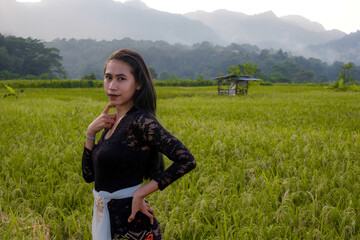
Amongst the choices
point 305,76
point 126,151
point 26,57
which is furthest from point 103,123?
point 305,76

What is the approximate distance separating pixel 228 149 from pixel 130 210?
113 inches

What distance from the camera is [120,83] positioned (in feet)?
4.42

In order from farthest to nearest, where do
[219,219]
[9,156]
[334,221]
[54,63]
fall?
[54,63], [9,156], [219,219], [334,221]

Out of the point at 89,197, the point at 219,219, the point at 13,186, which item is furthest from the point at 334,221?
the point at 13,186

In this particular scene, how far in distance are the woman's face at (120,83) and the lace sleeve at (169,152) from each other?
20 cm

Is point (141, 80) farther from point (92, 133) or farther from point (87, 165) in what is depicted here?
point (87, 165)

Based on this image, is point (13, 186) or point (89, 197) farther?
point (13, 186)

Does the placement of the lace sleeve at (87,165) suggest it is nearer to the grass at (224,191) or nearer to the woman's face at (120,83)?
the woman's face at (120,83)

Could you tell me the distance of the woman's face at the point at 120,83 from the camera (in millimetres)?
1337

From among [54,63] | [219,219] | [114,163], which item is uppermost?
[54,63]

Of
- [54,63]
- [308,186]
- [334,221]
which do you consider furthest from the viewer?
[54,63]

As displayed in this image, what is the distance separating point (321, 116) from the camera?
7.24 m

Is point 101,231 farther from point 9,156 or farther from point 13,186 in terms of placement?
point 9,156

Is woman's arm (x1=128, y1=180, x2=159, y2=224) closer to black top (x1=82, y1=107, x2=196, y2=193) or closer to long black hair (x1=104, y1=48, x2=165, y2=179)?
black top (x1=82, y1=107, x2=196, y2=193)
